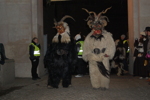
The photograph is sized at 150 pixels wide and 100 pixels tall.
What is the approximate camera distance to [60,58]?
7699 millimetres

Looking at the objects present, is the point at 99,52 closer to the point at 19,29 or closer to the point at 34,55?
the point at 34,55

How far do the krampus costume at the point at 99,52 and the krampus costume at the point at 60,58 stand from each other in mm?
585

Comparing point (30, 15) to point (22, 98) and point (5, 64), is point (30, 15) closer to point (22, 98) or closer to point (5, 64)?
point (5, 64)

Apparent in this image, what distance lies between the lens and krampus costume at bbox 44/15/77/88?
25.1 feet

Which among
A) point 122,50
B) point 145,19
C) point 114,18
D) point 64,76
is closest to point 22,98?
point 64,76

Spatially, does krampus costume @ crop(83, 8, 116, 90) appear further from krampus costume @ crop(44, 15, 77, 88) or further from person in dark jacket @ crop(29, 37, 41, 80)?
person in dark jacket @ crop(29, 37, 41, 80)

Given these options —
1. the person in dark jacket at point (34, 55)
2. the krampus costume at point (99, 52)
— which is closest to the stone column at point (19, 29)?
the person in dark jacket at point (34, 55)

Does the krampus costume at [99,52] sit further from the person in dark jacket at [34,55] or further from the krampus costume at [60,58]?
the person in dark jacket at [34,55]

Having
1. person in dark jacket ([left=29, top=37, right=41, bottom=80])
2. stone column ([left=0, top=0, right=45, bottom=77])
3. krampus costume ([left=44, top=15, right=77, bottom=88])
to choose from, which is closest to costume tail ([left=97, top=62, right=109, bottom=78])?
krampus costume ([left=44, top=15, right=77, bottom=88])

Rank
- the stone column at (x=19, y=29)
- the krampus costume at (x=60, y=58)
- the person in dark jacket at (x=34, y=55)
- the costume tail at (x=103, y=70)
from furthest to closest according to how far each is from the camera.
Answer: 1. the stone column at (x=19, y=29)
2. the person in dark jacket at (x=34, y=55)
3. the krampus costume at (x=60, y=58)
4. the costume tail at (x=103, y=70)

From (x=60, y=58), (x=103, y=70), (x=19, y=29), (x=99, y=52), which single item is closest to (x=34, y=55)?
(x=19, y=29)

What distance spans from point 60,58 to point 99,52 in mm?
1358

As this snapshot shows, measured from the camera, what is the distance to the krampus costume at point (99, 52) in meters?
7.19

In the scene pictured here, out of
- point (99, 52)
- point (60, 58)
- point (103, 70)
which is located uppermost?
point (99, 52)
